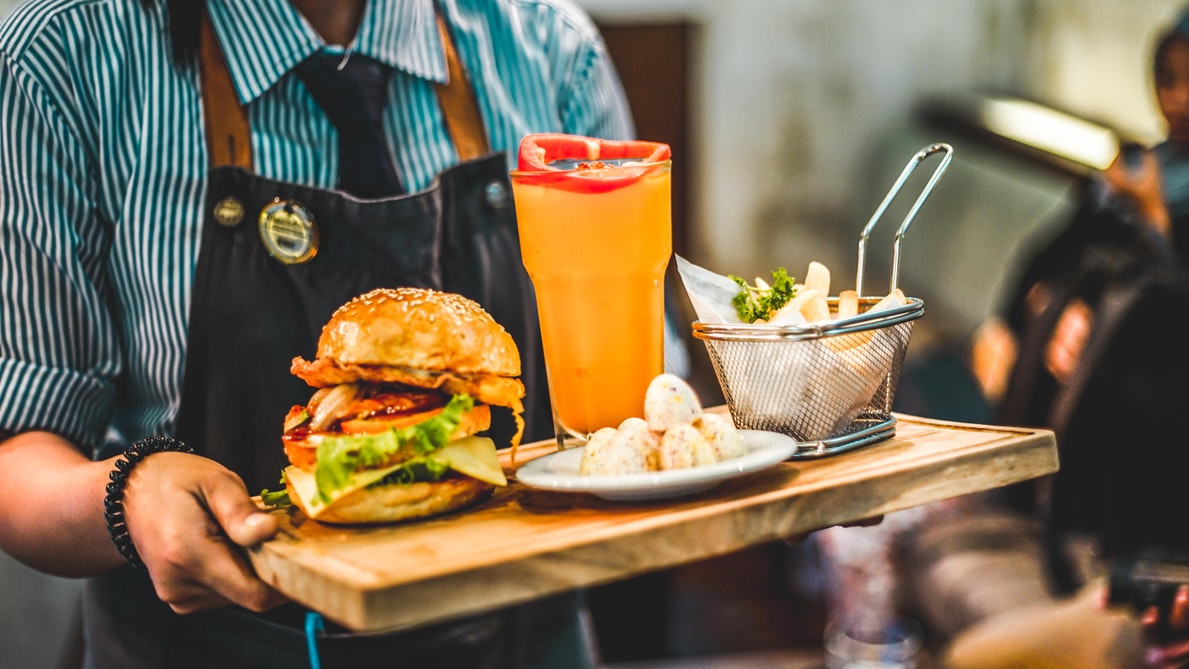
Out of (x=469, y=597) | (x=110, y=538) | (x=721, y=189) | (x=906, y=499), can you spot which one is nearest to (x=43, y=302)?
(x=110, y=538)

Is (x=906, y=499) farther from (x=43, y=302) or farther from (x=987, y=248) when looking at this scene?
(x=987, y=248)

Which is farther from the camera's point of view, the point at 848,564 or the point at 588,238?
the point at 848,564

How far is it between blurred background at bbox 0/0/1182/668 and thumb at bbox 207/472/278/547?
415 cm

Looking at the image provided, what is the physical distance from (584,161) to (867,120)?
5.10m

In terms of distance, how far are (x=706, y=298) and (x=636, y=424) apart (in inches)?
11.4

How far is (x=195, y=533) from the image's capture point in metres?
1.22

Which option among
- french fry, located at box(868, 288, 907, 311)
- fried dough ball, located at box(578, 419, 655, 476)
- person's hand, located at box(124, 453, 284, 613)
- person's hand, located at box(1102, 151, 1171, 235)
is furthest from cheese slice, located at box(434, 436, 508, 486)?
person's hand, located at box(1102, 151, 1171, 235)

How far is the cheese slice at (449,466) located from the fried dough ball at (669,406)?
0.20 meters

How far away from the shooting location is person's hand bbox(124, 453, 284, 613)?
122 centimetres

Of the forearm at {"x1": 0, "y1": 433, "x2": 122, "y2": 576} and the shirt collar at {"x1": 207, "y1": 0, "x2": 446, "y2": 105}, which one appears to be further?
the shirt collar at {"x1": 207, "y1": 0, "x2": 446, "y2": 105}

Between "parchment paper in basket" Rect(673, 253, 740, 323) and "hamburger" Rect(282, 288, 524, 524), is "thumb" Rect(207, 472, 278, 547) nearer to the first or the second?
"hamburger" Rect(282, 288, 524, 524)

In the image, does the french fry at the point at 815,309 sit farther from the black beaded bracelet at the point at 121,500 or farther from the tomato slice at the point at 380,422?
the black beaded bracelet at the point at 121,500

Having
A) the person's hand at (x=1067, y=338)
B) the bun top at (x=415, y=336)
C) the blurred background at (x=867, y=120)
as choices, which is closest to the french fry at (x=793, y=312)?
the bun top at (x=415, y=336)

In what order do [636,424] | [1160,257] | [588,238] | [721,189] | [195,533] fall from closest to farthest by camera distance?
[195,533] < [636,424] < [588,238] < [1160,257] < [721,189]
